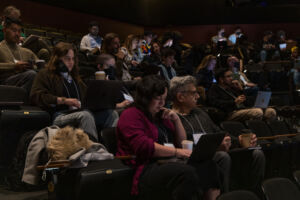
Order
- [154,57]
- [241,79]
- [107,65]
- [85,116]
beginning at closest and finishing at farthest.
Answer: [85,116] → [107,65] → [241,79] → [154,57]

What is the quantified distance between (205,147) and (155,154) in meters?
0.29

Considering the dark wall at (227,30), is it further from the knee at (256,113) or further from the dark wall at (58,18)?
the knee at (256,113)

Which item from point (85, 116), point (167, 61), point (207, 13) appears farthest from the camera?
point (207, 13)

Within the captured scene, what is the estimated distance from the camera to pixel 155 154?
201cm

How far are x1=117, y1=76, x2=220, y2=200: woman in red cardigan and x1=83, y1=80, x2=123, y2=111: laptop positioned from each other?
553 mm

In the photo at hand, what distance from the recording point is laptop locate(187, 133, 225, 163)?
77.9 inches

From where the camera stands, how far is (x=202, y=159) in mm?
2070

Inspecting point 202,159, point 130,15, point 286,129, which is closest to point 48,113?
point 202,159

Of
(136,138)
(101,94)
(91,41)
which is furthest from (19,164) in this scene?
(91,41)

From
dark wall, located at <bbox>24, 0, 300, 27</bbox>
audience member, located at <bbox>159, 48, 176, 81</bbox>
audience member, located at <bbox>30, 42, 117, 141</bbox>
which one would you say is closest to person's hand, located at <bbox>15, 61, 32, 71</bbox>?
audience member, located at <bbox>30, 42, 117, 141</bbox>

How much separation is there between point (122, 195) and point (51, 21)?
22.9ft

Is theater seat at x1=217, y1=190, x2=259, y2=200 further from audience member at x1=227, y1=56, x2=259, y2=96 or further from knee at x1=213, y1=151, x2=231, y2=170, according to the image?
audience member at x1=227, y1=56, x2=259, y2=96

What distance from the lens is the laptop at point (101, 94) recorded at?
2619mm

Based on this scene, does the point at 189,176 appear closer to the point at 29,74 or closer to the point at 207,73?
the point at 29,74
